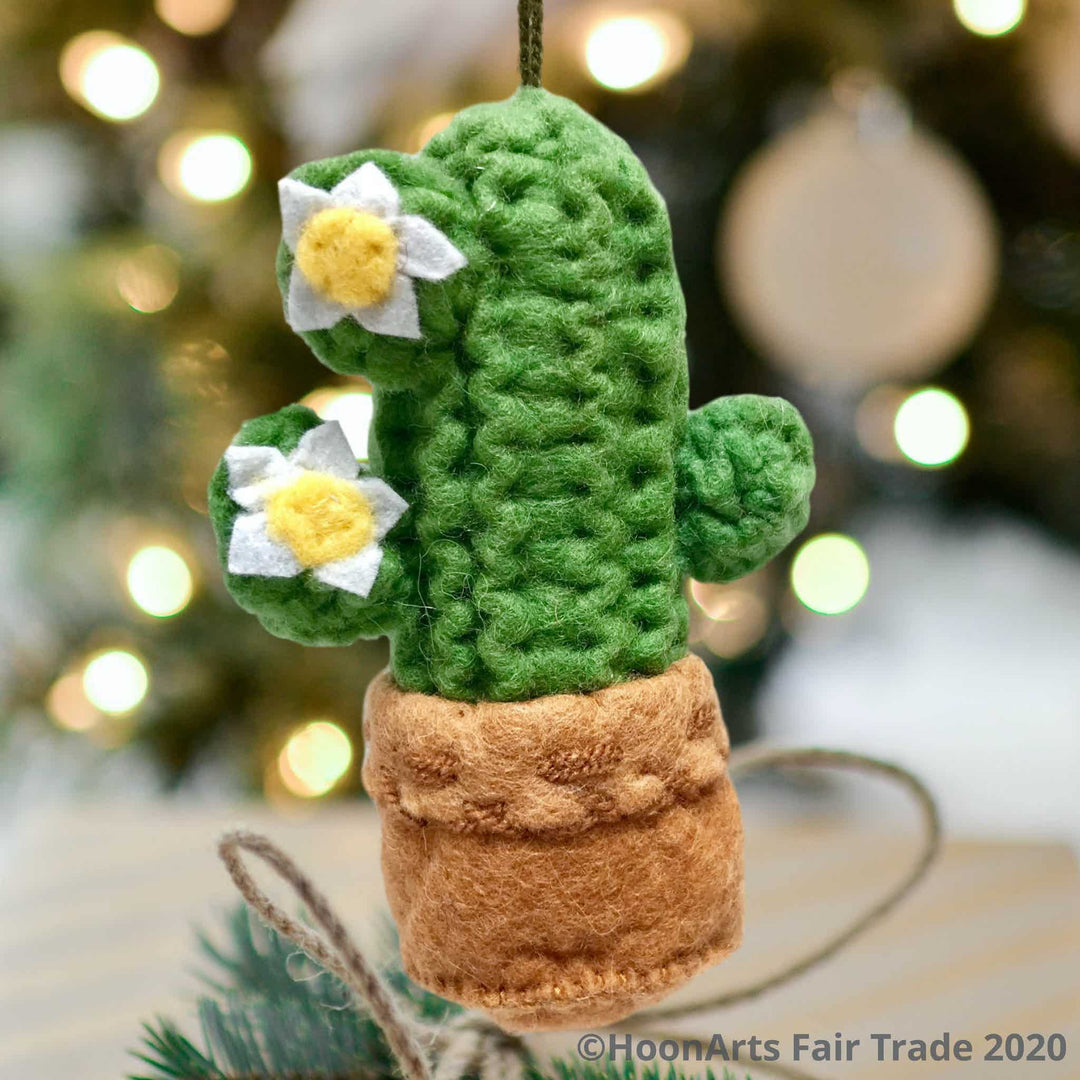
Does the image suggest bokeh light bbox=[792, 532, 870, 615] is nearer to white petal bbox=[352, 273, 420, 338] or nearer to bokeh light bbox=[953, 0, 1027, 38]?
bokeh light bbox=[953, 0, 1027, 38]

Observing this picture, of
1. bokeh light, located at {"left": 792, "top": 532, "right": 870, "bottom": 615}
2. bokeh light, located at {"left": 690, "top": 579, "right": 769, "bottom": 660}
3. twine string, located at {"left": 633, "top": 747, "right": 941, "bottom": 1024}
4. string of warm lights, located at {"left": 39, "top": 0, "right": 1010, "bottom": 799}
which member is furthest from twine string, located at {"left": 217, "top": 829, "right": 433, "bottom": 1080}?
bokeh light, located at {"left": 792, "top": 532, "right": 870, "bottom": 615}

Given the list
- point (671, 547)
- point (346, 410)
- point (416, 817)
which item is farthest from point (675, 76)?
point (416, 817)

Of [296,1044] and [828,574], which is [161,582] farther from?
[828,574]

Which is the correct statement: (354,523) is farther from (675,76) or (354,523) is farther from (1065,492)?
(1065,492)

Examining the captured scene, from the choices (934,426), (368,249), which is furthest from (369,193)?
(934,426)

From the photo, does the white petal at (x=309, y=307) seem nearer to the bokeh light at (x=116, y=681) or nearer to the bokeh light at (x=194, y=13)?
the bokeh light at (x=194, y=13)

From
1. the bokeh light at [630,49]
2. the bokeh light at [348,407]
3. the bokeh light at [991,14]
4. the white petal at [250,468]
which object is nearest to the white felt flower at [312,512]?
the white petal at [250,468]

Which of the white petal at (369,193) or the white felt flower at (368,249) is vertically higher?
the white petal at (369,193)
